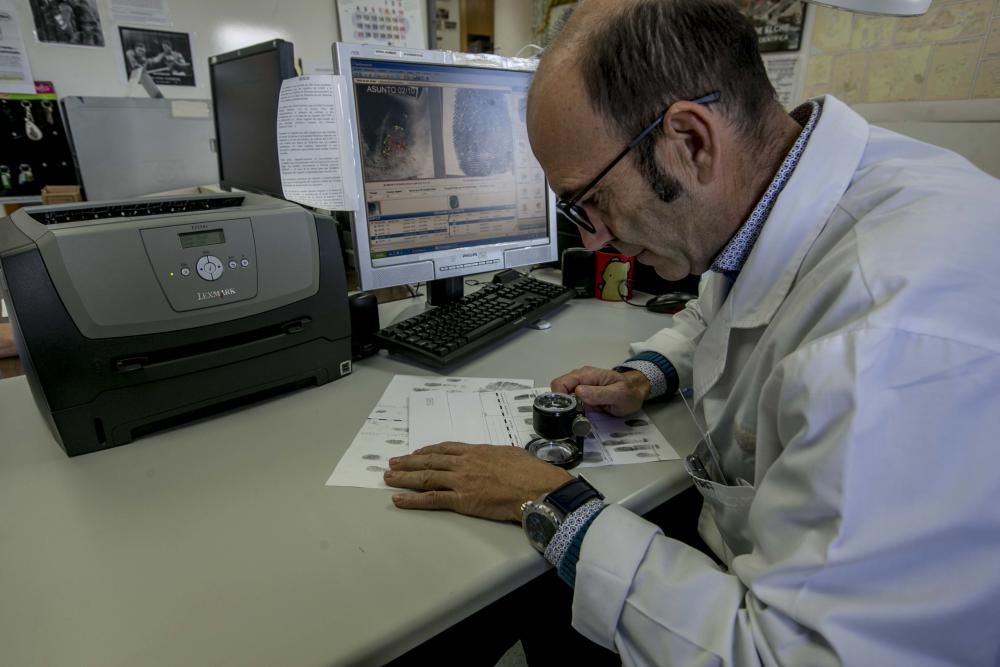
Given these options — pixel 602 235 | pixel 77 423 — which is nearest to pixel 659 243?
pixel 602 235

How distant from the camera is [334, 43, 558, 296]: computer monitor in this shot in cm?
97

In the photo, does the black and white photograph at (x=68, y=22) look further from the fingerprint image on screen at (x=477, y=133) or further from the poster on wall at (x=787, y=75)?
the poster on wall at (x=787, y=75)

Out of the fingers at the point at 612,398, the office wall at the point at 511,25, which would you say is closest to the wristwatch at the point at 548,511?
the fingers at the point at 612,398

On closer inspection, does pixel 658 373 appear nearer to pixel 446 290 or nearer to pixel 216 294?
pixel 446 290

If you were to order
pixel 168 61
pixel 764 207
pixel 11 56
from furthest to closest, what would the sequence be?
pixel 168 61, pixel 11 56, pixel 764 207

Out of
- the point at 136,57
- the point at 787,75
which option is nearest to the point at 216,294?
the point at 787,75

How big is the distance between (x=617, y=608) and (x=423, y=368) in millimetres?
531

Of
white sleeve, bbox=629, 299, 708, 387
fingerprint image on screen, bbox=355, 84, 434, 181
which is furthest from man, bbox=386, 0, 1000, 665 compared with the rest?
fingerprint image on screen, bbox=355, 84, 434, 181

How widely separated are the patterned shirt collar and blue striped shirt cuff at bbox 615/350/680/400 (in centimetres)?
20

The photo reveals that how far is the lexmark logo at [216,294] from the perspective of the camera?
71cm

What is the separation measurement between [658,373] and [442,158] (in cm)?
58

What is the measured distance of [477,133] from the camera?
3.62 ft

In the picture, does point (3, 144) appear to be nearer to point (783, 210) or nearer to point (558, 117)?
point (558, 117)

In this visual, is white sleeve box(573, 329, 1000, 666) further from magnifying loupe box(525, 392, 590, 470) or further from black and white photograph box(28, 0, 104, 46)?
black and white photograph box(28, 0, 104, 46)
